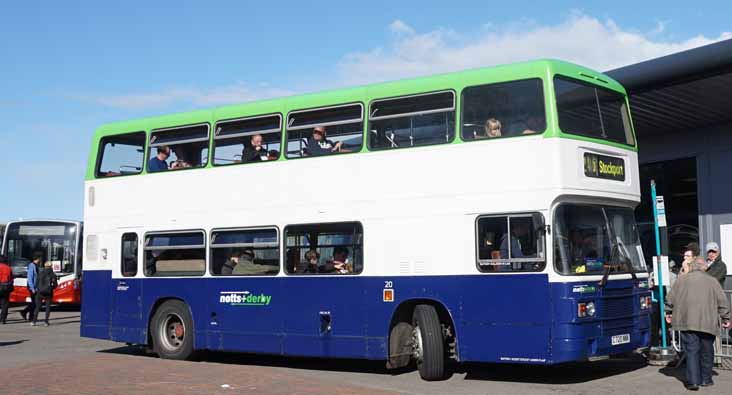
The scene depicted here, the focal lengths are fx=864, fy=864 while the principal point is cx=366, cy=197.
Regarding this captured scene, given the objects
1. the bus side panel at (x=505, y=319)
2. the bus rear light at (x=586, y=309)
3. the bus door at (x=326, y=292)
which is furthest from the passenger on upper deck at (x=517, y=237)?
the bus door at (x=326, y=292)

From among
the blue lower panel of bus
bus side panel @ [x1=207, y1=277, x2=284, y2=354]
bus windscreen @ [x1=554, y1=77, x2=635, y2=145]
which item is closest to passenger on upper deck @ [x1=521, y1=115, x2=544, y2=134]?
bus windscreen @ [x1=554, y1=77, x2=635, y2=145]

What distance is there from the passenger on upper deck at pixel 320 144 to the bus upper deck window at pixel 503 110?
2.23 metres

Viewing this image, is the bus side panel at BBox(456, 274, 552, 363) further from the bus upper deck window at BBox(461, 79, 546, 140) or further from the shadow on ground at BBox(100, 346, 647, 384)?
the bus upper deck window at BBox(461, 79, 546, 140)

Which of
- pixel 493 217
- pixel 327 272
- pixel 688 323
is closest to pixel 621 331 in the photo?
pixel 688 323

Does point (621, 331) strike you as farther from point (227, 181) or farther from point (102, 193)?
point (102, 193)

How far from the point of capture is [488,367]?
44.5ft

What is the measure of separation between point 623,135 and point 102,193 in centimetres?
934

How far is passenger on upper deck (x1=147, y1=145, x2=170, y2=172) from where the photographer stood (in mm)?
15250

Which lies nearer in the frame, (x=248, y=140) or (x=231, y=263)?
(x=248, y=140)

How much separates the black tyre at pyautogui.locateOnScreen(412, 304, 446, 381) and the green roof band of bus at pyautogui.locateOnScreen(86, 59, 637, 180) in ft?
8.07

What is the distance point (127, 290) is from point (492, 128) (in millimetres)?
7690

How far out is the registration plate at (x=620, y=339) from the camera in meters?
11.5

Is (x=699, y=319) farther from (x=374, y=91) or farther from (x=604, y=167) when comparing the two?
(x=374, y=91)

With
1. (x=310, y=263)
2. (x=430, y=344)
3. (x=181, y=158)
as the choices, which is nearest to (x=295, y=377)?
(x=310, y=263)
